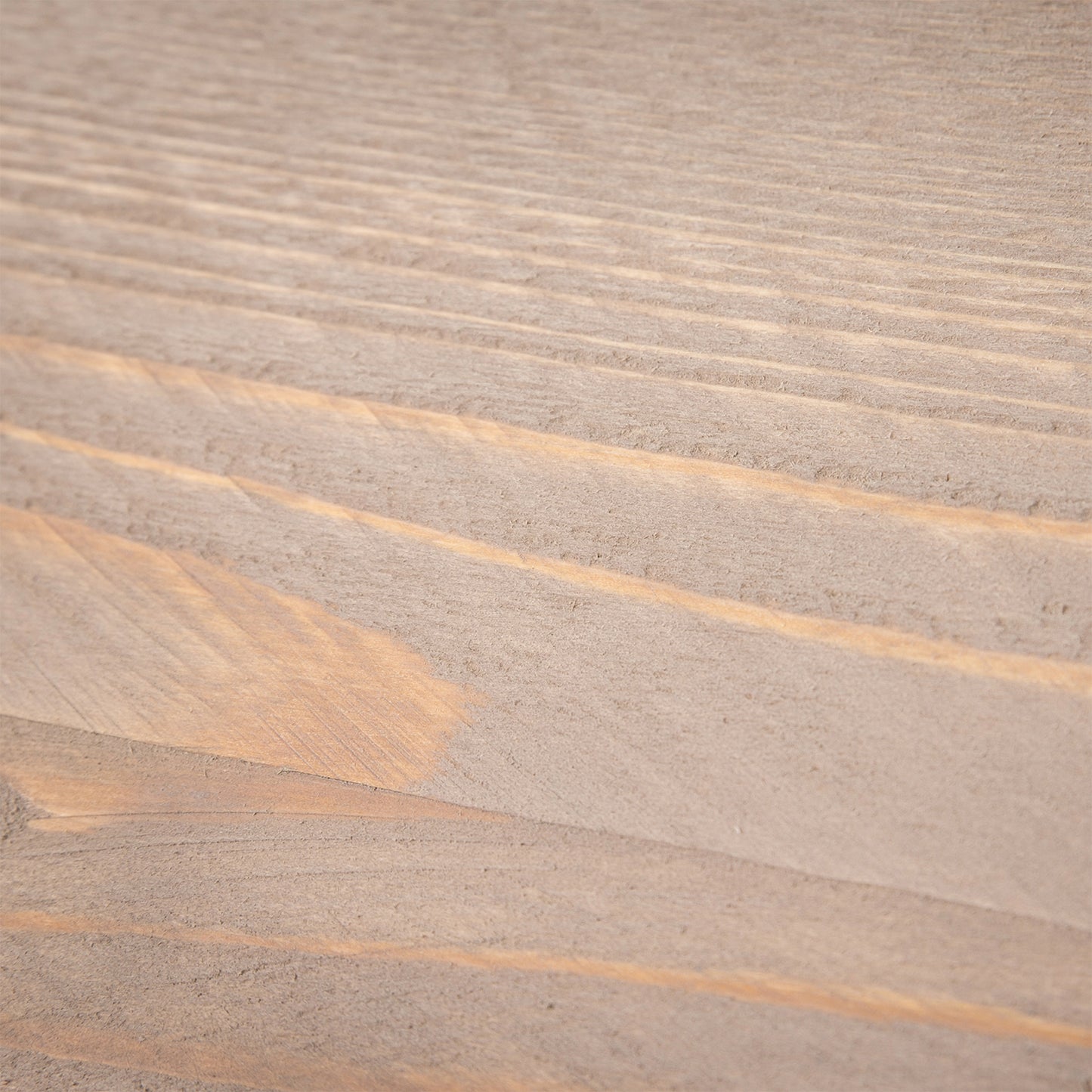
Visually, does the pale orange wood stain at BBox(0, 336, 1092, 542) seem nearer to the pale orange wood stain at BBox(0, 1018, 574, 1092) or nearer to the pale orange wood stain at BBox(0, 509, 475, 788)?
the pale orange wood stain at BBox(0, 509, 475, 788)

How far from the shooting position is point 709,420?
1.62 feet

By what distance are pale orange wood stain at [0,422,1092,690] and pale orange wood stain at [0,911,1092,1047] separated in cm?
11

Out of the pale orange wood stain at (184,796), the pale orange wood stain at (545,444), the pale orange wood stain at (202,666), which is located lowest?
the pale orange wood stain at (184,796)

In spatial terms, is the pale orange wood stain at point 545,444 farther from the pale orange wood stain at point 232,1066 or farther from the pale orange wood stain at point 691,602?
the pale orange wood stain at point 232,1066

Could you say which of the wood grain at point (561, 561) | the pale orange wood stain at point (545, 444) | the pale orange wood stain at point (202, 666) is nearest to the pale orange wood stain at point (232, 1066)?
the wood grain at point (561, 561)

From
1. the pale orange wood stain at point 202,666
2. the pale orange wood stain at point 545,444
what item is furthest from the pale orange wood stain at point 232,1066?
the pale orange wood stain at point 545,444

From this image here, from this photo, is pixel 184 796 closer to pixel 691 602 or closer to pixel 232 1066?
pixel 232 1066

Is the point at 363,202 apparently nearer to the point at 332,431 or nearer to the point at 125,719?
the point at 332,431

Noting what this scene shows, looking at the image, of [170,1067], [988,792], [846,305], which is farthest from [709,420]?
[170,1067]

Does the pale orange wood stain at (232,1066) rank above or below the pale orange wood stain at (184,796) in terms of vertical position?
below

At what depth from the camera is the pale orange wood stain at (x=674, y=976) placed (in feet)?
1.23

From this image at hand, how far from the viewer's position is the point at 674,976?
40 cm

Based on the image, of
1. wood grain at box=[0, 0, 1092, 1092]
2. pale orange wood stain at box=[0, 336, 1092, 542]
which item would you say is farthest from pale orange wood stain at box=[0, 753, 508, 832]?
pale orange wood stain at box=[0, 336, 1092, 542]

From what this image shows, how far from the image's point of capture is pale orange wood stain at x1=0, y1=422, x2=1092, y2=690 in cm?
42
